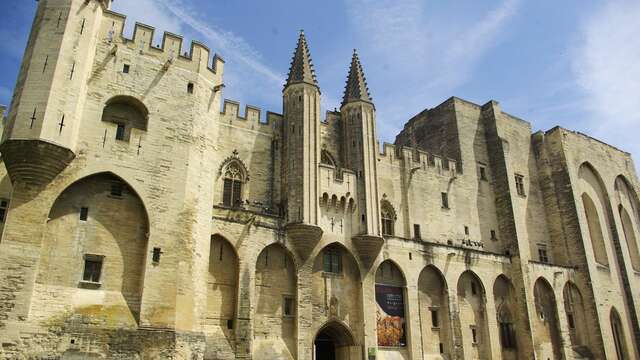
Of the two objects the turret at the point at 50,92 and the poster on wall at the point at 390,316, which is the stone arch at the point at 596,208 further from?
the turret at the point at 50,92

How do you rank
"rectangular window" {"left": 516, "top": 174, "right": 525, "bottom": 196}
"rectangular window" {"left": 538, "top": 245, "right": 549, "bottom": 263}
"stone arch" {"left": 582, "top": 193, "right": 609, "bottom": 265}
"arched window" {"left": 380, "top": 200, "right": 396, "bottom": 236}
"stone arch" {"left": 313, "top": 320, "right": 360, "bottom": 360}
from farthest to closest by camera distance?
"stone arch" {"left": 582, "top": 193, "right": 609, "bottom": 265}, "rectangular window" {"left": 516, "top": 174, "right": 525, "bottom": 196}, "rectangular window" {"left": 538, "top": 245, "right": 549, "bottom": 263}, "arched window" {"left": 380, "top": 200, "right": 396, "bottom": 236}, "stone arch" {"left": 313, "top": 320, "right": 360, "bottom": 360}

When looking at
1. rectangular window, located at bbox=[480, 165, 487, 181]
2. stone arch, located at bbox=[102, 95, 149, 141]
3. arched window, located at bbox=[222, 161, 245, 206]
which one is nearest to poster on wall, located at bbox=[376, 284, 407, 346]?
arched window, located at bbox=[222, 161, 245, 206]

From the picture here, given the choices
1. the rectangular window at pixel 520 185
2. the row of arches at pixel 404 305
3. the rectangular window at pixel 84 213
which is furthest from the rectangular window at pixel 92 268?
Result: the rectangular window at pixel 520 185

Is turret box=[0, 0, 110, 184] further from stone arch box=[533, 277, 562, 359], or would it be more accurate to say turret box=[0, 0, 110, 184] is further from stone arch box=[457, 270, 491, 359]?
stone arch box=[533, 277, 562, 359]

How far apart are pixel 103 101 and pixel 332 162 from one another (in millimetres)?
11826

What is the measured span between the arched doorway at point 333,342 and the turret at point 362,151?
338 cm

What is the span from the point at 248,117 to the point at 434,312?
13.5 m

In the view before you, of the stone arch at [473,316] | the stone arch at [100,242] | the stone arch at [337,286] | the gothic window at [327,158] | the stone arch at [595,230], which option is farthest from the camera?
the stone arch at [595,230]

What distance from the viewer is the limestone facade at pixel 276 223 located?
51.9 ft

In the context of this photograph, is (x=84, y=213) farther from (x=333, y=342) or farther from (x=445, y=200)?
(x=445, y=200)

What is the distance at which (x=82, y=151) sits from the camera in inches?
664

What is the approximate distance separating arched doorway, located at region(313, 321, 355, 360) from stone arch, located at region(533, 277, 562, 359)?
11.4 metres

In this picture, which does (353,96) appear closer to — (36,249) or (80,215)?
(80,215)

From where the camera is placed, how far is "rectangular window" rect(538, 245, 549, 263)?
33.0 meters
